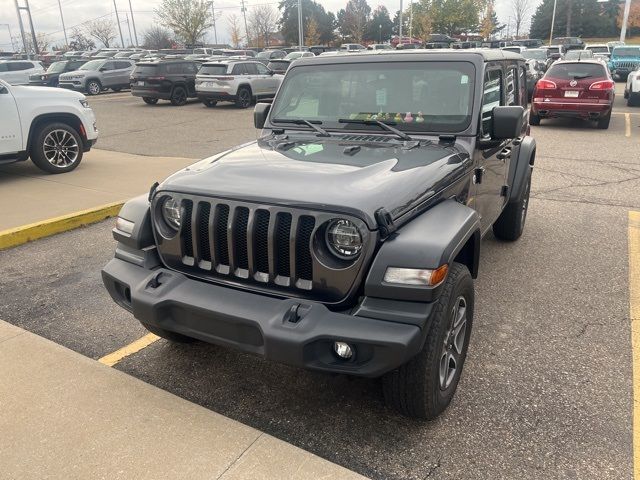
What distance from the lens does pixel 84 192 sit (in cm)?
756

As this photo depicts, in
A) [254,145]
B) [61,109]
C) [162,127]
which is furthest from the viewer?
[162,127]

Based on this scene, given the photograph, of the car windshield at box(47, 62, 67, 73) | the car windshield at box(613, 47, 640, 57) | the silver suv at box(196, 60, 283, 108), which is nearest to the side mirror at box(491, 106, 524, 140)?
the silver suv at box(196, 60, 283, 108)

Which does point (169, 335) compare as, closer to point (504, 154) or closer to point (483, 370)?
point (483, 370)

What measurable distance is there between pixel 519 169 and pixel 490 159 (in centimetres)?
114

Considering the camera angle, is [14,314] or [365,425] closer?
[365,425]

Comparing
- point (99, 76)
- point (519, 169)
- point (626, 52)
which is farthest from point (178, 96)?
point (626, 52)

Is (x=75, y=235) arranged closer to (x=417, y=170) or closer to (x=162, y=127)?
(x=417, y=170)

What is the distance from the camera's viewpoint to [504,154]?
4586mm

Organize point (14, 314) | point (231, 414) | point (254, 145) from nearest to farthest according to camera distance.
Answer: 1. point (231, 414)
2. point (254, 145)
3. point (14, 314)

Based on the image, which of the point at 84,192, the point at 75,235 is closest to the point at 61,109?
the point at 84,192

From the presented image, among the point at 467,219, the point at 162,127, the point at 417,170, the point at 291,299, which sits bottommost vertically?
the point at 162,127

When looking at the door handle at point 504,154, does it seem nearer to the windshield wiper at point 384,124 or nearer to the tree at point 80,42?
the windshield wiper at point 384,124

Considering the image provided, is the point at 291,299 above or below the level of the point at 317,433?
above

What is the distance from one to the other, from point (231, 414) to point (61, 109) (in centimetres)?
729
